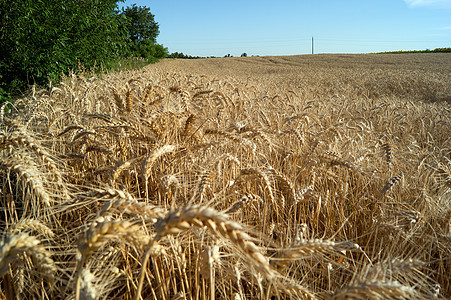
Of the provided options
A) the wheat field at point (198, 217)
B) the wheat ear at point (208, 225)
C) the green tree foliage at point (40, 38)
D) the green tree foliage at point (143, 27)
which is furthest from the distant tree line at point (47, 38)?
the green tree foliage at point (143, 27)

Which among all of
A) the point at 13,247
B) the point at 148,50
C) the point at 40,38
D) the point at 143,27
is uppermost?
the point at 143,27

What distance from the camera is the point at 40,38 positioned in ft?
19.4

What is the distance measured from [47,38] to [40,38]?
0.21 metres

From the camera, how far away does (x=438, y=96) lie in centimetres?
828

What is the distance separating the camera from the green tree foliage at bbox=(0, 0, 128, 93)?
17.7 feet

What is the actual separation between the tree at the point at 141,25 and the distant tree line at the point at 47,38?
92.9 ft

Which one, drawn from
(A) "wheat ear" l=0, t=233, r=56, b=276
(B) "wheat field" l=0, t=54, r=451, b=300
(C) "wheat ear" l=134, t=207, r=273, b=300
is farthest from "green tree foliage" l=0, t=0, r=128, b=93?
(C) "wheat ear" l=134, t=207, r=273, b=300

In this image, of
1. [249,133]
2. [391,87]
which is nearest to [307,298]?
[249,133]

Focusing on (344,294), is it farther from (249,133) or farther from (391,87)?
(391,87)

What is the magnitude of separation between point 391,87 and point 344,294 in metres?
11.4

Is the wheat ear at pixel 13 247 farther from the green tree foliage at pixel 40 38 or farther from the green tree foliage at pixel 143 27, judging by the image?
the green tree foliage at pixel 143 27

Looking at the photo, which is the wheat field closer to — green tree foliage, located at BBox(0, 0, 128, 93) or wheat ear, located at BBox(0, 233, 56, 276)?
wheat ear, located at BBox(0, 233, 56, 276)

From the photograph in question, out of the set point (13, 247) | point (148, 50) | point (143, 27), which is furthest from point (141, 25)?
point (13, 247)

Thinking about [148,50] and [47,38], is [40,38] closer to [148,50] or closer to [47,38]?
[47,38]
